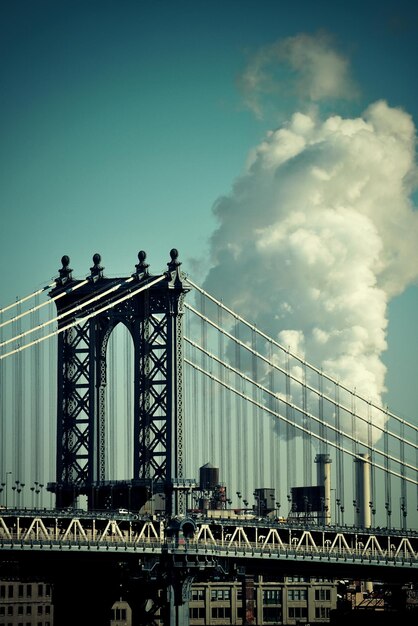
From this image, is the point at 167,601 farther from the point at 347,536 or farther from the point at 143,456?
the point at 347,536

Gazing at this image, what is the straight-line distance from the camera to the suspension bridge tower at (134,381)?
508ft

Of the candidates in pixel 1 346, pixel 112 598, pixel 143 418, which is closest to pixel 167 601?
pixel 112 598

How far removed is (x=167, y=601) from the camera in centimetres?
15275

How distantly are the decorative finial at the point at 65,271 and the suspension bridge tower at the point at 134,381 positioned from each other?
10 cm

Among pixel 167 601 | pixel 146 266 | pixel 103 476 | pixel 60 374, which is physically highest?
pixel 146 266

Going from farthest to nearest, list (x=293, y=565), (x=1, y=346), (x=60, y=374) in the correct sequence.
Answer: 1. (x=293, y=565)
2. (x=60, y=374)
3. (x=1, y=346)

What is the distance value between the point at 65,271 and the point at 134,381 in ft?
46.4

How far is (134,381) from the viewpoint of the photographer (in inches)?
6260

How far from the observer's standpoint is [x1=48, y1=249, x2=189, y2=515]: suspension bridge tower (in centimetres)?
15488

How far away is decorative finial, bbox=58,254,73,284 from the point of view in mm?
164125

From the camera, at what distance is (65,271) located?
165 metres

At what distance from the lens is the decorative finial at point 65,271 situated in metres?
164

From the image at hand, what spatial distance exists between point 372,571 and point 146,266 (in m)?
45.4

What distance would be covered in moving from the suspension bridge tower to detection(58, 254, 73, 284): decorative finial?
0.10 meters
